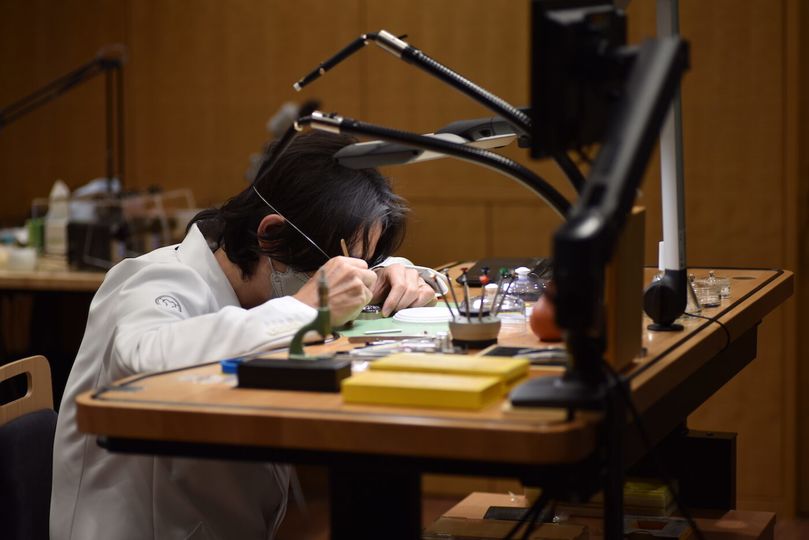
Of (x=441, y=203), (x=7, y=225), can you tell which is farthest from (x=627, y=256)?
(x=7, y=225)

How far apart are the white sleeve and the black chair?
0.24 metres

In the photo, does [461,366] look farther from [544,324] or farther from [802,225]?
[802,225]

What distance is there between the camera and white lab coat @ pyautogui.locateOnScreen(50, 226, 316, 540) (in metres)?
1.62

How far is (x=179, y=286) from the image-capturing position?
1800mm

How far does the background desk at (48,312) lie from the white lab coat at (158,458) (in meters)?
2.04

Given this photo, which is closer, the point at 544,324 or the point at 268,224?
the point at 544,324

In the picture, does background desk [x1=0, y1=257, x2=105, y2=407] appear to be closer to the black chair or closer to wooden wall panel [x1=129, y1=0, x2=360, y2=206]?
wooden wall panel [x1=129, y1=0, x2=360, y2=206]

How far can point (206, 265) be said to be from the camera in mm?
1955

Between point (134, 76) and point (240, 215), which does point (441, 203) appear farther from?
point (240, 215)

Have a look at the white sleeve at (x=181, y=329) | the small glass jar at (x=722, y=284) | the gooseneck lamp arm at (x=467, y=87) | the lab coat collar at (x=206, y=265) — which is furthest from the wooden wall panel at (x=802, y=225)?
the white sleeve at (x=181, y=329)

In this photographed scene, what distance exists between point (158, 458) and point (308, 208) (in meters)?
0.49

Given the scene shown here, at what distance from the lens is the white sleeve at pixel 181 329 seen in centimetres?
158

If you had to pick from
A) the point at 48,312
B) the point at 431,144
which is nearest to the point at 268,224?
the point at 431,144

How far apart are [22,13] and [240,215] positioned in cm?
327
